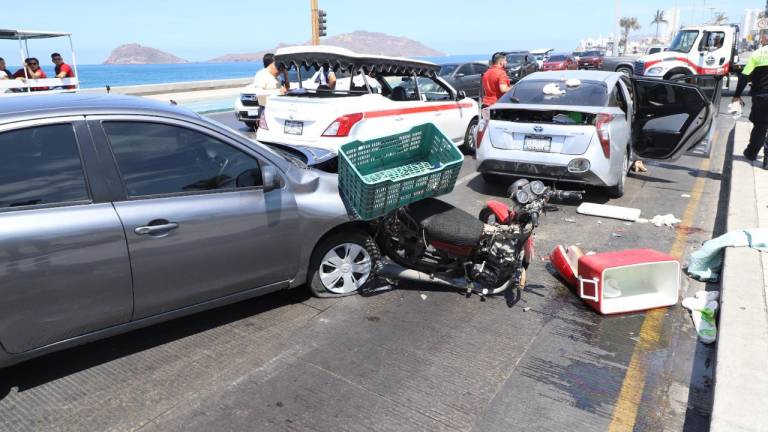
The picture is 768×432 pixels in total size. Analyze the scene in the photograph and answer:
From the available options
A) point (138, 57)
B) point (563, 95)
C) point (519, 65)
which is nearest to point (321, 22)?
point (519, 65)

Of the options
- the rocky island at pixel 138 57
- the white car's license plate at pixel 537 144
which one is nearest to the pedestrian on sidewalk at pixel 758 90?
the white car's license plate at pixel 537 144

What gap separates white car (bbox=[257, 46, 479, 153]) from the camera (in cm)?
749

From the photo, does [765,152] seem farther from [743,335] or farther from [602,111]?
[743,335]

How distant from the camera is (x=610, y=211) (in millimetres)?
6750

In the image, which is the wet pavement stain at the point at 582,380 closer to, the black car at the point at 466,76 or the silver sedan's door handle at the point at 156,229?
the silver sedan's door handle at the point at 156,229

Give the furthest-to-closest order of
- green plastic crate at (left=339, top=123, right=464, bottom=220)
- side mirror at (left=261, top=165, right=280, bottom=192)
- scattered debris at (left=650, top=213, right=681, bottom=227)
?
scattered debris at (left=650, top=213, right=681, bottom=227)
green plastic crate at (left=339, top=123, right=464, bottom=220)
side mirror at (left=261, top=165, right=280, bottom=192)

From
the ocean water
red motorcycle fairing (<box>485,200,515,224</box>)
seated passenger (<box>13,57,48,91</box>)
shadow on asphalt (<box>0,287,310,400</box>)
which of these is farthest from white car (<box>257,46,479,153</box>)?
the ocean water

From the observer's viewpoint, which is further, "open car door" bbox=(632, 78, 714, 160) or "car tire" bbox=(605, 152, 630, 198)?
"open car door" bbox=(632, 78, 714, 160)

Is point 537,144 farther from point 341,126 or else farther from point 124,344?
point 124,344

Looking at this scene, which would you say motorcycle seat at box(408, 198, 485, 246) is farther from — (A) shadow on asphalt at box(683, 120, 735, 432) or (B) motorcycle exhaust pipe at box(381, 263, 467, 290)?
(A) shadow on asphalt at box(683, 120, 735, 432)

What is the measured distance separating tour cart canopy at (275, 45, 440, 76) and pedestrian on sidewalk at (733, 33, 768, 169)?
211 inches

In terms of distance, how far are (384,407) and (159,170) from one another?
199cm

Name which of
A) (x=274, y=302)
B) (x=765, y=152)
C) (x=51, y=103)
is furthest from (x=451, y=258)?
(x=765, y=152)

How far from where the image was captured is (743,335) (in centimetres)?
350
